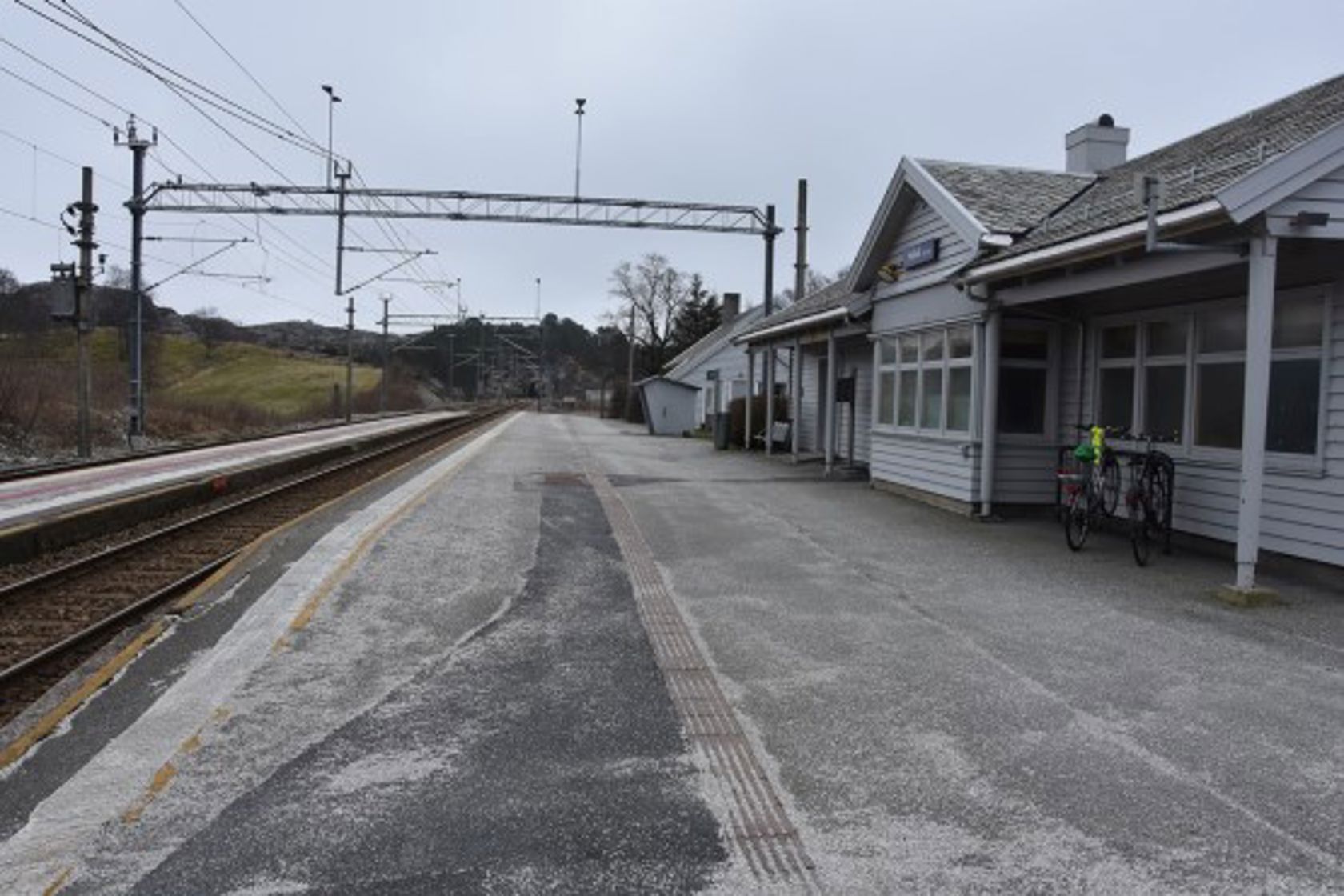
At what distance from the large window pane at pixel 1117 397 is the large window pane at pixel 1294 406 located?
223cm

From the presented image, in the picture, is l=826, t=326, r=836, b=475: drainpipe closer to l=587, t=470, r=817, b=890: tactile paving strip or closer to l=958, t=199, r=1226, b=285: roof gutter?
l=958, t=199, r=1226, b=285: roof gutter

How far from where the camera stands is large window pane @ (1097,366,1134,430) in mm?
11531

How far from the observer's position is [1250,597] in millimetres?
7805

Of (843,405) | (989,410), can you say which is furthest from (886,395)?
(843,405)

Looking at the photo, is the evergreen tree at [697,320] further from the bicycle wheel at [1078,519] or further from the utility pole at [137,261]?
the bicycle wheel at [1078,519]

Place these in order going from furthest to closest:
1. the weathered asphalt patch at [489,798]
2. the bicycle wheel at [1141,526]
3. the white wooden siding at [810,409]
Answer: the white wooden siding at [810,409] → the bicycle wheel at [1141,526] → the weathered asphalt patch at [489,798]

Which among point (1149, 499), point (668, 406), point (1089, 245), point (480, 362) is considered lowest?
point (1149, 499)

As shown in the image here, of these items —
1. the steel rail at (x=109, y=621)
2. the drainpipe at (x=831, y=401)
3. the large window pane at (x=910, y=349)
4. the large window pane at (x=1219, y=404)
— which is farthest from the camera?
the drainpipe at (x=831, y=401)

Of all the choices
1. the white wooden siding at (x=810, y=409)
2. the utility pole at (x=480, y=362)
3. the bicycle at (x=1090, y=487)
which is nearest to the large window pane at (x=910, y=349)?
the bicycle at (x=1090, y=487)

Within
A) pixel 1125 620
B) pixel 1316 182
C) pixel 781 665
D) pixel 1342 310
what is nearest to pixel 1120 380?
pixel 1342 310

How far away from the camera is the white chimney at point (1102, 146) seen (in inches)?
610

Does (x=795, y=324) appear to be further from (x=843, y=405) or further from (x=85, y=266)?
(x=85, y=266)

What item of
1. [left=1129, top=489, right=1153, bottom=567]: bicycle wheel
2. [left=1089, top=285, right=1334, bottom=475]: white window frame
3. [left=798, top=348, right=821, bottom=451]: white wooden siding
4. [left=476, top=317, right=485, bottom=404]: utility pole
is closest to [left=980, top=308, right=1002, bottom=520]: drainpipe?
[left=1089, top=285, right=1334, bottom=475]: white window frame

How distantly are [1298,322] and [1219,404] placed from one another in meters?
1.17
